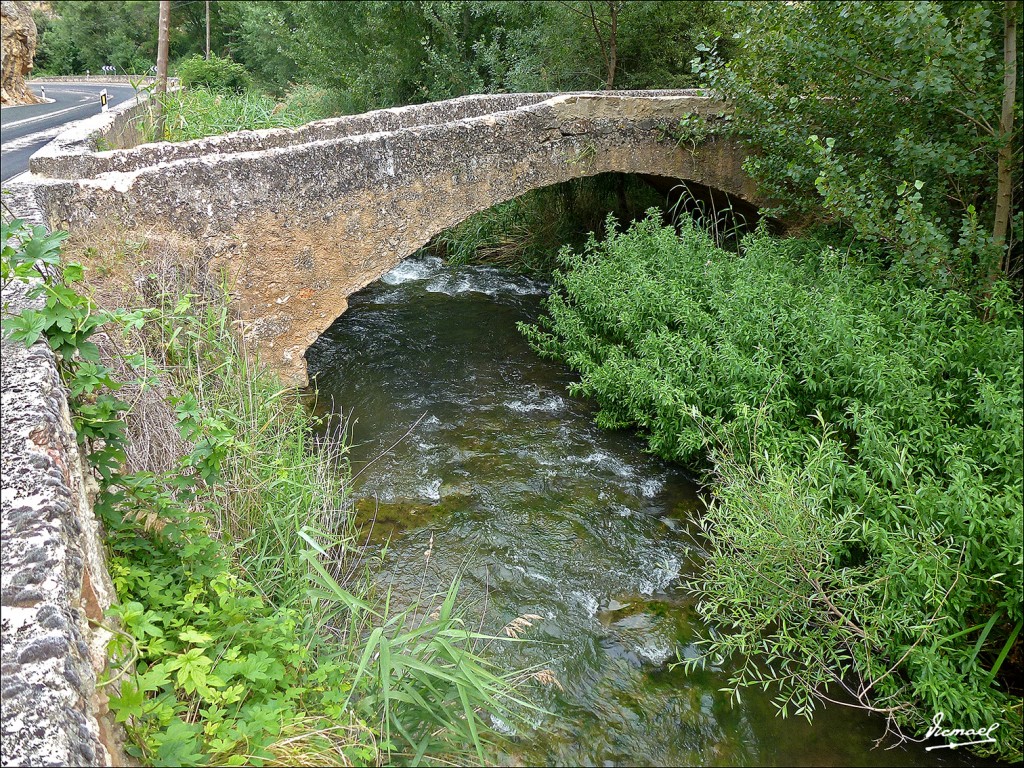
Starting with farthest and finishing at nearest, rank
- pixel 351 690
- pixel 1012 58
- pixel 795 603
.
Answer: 1. pixel 1012 58
2. pixel 795 603
3. pixel 351 690

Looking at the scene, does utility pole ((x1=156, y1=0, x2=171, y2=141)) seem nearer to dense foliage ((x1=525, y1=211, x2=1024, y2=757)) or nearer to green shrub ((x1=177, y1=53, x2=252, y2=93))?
green shrub ((x1=177, y1=53, x2=252, y2=93))

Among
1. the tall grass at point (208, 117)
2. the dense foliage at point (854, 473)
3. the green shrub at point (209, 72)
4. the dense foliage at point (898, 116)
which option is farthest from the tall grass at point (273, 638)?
the green shrub at point (209, 72)

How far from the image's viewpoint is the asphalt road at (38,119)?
9789 mm

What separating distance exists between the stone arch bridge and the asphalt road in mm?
2649

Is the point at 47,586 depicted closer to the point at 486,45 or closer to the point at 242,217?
the point at 242,217

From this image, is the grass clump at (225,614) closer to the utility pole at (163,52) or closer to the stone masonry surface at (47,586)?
the stone masonry surface at (47,586)

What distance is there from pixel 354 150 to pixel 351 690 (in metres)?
4.04

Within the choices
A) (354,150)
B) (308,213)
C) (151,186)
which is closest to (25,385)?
(151,186)

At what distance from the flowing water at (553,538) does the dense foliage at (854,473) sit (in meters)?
0.20

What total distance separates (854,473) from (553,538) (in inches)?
70.5

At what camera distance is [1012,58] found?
4.94m

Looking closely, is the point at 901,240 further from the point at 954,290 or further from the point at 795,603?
the point at 795,603

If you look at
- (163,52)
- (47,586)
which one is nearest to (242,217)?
(47,586)
